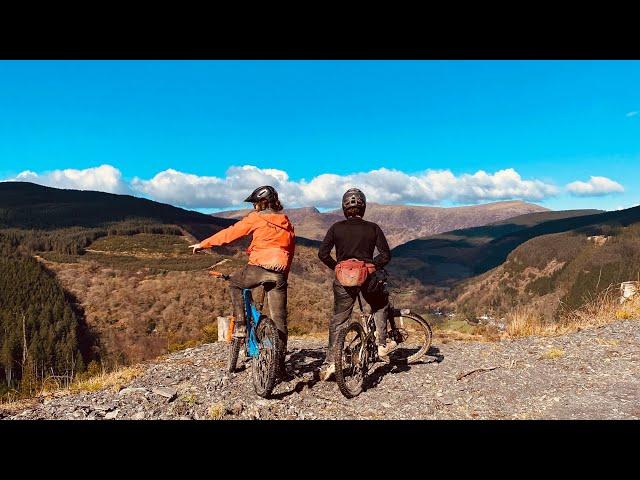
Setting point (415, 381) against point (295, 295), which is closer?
point (415, 381)

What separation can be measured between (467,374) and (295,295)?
7544 cm

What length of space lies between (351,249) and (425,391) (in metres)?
2.66

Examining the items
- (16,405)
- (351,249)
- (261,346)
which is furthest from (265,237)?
(16,405)

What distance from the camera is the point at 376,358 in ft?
25.7

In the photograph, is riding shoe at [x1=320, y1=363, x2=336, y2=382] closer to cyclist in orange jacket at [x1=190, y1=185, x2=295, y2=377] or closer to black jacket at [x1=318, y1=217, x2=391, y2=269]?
cyclist in orange jacket at [x1=190, y1=185, x2=295, y2=377]

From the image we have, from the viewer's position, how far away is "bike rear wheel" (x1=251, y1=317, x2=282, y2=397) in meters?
6.93

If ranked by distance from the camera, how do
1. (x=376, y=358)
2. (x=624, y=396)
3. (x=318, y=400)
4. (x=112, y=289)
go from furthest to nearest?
(x=112, y=289) → (x=376, y=358) → (x=318, y=400) → (x=624, y=396)

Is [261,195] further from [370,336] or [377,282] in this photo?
[370,336]

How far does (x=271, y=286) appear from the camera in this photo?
23.4 ft

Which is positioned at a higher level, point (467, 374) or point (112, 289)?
point (467, 374)

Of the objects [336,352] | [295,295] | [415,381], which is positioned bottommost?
[295,295]
